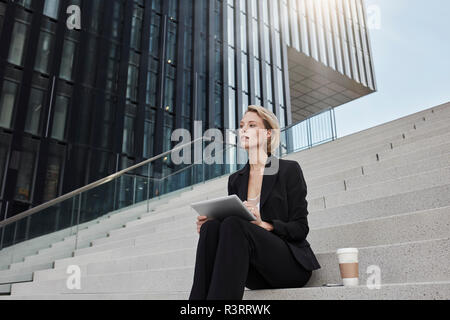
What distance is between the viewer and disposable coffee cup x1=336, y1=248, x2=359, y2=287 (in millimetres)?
1806

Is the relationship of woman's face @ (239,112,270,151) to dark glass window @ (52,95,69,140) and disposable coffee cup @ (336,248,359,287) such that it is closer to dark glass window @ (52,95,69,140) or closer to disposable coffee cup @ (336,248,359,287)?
disposable coffee cup @ (336,248,359,287)

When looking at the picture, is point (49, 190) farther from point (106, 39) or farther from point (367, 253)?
point (367, 253)

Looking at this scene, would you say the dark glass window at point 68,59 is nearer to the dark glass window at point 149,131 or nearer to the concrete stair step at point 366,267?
the dark glass window at point 149,131

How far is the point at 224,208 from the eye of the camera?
1.99 meters

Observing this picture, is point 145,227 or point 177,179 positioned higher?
point 177,179

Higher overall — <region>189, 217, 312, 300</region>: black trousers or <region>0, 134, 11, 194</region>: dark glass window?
<region>0, 134, 11, 194</region>: dark glass window

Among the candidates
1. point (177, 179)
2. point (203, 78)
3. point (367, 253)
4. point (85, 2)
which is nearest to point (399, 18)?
point (203, 78)

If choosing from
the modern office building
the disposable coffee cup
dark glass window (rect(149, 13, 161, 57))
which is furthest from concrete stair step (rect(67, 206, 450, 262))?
dark glass window (rect(149, 13, 161, 57))

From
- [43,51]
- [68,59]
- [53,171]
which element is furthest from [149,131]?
[43,51]

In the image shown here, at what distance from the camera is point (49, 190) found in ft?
34.5

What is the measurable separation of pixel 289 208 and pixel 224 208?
422 mm

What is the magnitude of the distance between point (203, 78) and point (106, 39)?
387cm

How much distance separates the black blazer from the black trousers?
0.07 m

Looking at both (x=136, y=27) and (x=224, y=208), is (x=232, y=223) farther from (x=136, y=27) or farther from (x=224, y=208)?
(x=136, y=27)
